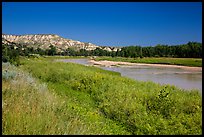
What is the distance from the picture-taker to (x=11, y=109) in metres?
5.78

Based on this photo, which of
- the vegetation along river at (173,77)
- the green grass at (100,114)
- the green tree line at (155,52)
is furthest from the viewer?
the green tree line at (155,52)

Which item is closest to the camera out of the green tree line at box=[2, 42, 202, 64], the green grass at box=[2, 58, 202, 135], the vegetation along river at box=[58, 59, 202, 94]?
the green grass at box=[2, 58, 202, 135]

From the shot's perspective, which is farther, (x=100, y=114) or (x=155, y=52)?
(x=155, y=52)

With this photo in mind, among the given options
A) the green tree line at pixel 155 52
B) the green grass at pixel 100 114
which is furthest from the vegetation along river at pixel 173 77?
the green tree line at pixel 155 52

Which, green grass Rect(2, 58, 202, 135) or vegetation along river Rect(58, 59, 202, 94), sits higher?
green grass Rect(2, 58, 202, 135)

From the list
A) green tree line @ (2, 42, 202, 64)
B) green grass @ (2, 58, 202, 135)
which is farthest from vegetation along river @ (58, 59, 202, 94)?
green tree line @ (2, 42, 202, 64)

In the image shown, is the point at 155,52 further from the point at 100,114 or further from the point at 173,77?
the point at 100,114

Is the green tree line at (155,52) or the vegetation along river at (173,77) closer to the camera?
the vegetation along river at (173,77)

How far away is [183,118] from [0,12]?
17.5 ft

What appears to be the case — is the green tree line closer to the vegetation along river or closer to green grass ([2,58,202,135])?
the vegetation along river

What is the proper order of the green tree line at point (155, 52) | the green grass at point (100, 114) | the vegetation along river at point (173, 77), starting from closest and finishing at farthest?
the green grass at point (100, 114) → the vegetation along river at point (173, 77) → the green tree line at point (155, 52)

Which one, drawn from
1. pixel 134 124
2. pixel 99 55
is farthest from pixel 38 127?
pixel 99 55

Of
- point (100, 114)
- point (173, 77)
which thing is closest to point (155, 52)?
point (173, 77)

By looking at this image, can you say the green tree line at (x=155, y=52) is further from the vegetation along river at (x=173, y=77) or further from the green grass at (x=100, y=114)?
the green grass at (x=100, y=114)
